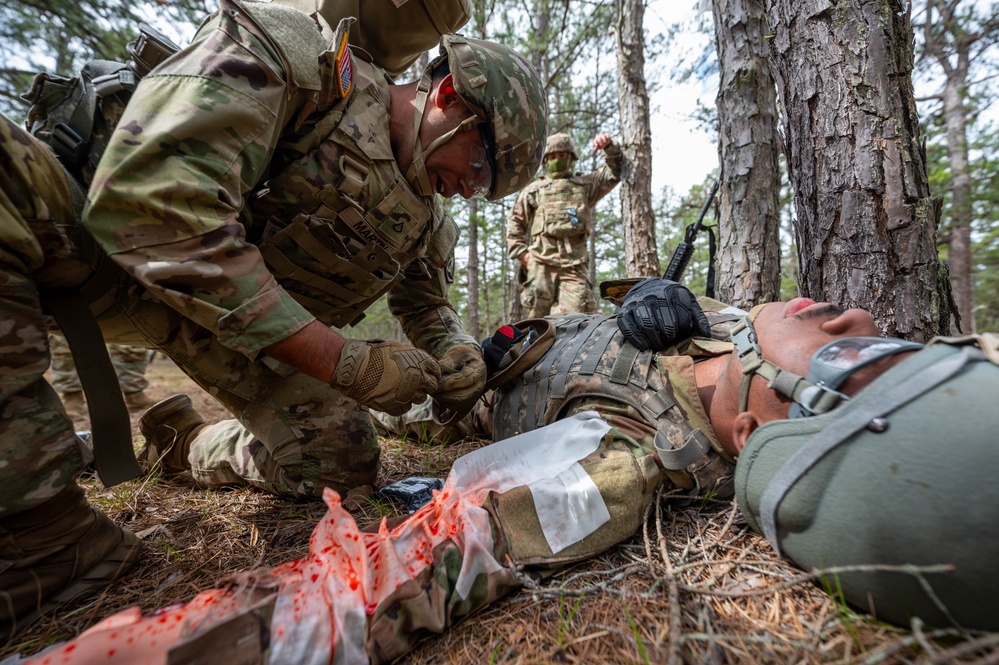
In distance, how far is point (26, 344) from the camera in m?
1.33

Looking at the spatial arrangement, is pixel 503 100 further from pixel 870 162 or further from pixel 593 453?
pixel 870 162

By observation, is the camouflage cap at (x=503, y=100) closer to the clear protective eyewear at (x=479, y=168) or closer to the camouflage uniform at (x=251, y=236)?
the clear protective eyewear at (x=479, y=168)

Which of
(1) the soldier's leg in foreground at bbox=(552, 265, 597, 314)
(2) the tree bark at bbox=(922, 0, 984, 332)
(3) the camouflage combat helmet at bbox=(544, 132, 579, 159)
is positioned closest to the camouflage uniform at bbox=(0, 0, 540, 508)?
(1) the soldier's leg in foreground at bbox=(552, 265, 597, 314)

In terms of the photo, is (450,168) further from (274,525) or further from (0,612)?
(0,612)

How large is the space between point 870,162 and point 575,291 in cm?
536

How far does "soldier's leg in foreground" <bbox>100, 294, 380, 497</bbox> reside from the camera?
1977 mm

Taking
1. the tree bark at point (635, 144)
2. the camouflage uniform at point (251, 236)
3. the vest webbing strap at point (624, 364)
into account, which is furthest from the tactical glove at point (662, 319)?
the tree bark at point (635, 144)

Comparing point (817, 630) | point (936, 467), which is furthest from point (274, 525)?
point (936, 467)

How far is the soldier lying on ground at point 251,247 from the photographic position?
1323 millimetres

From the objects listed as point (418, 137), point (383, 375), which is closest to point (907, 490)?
point (383, 375)

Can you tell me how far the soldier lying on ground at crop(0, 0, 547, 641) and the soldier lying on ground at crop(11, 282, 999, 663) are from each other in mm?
658

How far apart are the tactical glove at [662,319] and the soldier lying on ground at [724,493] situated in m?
0.14

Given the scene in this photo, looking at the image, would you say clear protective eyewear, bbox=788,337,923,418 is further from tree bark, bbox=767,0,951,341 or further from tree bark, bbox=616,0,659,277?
tree bark, bbox=616,0,659,277

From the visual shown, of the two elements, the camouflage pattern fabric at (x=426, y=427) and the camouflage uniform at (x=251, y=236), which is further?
the camouflage pattern fabric at (x=426, y=427)
